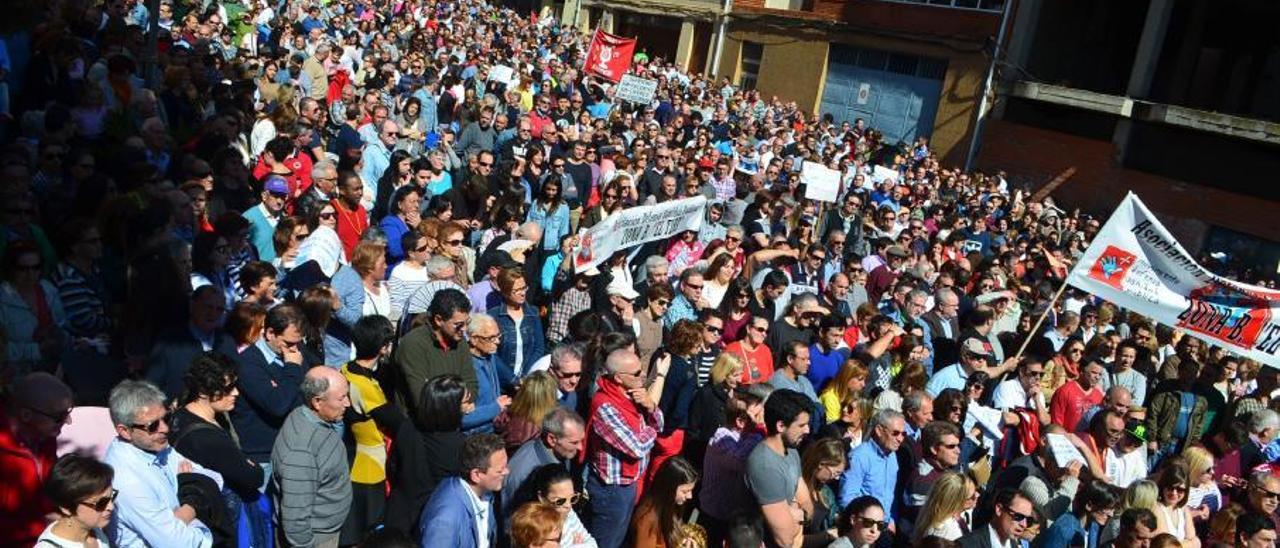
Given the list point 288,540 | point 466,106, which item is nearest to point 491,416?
point 288,540

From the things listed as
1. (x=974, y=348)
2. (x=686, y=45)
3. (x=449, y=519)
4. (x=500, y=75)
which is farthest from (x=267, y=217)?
(x=686, y=45)

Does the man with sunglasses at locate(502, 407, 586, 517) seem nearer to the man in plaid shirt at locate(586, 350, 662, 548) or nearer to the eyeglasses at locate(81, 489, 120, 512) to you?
the man in plaid shirt at locate(586, 350, 662, 548)

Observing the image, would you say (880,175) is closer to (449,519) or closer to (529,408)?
(529,408)

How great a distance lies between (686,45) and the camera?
1357 inches

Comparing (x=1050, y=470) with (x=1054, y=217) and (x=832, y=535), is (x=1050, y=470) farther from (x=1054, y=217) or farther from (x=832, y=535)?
(x=1054, y=217)

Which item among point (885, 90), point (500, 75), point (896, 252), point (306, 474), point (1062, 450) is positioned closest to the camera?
point (306, 474)

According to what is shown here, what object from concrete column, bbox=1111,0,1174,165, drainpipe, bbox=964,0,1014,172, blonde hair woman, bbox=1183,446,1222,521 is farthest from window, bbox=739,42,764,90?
blonde hair woman, bbox=1183,446,1222,521

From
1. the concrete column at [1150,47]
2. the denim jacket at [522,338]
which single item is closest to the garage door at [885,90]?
the concrete column at [1150,47]

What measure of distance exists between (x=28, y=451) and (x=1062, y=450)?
18.7 ft

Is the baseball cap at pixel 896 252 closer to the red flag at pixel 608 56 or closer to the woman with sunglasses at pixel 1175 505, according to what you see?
the woman with sunglasses at pixel 1175 505

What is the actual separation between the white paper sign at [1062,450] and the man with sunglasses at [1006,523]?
1266 mm

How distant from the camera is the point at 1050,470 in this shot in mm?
6949

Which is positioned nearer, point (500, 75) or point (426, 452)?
point (426, 452)

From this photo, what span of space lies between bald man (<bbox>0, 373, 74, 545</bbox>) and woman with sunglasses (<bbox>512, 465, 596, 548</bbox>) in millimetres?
1878
